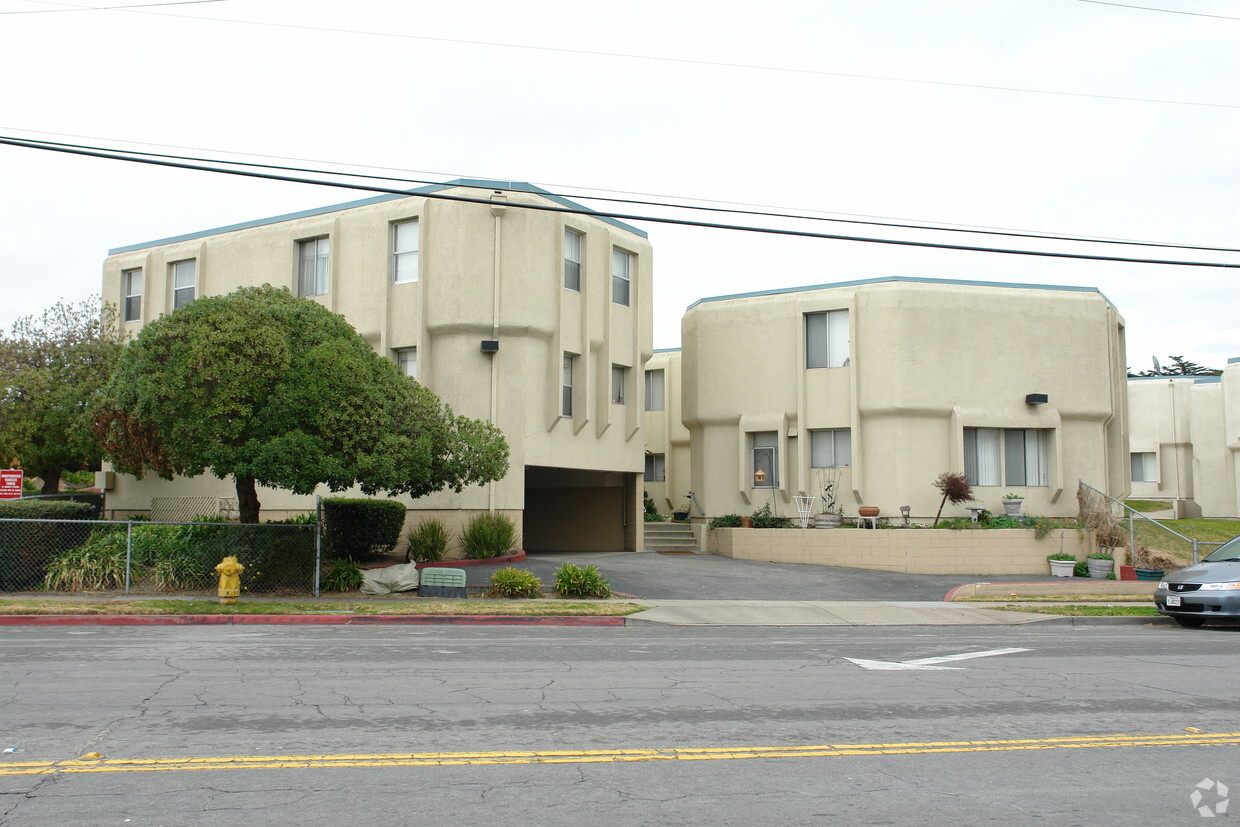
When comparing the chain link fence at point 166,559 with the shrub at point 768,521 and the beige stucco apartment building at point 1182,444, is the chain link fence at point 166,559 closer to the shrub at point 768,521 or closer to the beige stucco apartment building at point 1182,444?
the shrub at point 768,521

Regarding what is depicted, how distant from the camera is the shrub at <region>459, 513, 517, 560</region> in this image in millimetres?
22250

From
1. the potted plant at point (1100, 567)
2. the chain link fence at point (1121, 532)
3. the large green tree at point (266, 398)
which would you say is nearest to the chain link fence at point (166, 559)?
the large green tree at point (266, 398)

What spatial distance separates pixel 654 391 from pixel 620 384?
818 centimetres

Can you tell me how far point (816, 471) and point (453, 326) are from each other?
433 inches

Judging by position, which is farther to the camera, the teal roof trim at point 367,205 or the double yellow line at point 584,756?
the teal roof trim at point 367,205

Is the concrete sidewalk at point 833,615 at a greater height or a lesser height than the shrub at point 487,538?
lesser

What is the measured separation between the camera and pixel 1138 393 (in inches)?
1706

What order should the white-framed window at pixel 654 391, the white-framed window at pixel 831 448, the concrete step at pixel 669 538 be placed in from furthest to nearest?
the white-framed window at pixel 654 391
the concrete step at pixel 669 538
the white-framed window at pixel 831 448

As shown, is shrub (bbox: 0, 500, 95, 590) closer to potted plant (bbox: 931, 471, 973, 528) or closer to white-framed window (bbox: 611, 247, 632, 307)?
white-framed window (bbox: 611, 247, 632, 307)

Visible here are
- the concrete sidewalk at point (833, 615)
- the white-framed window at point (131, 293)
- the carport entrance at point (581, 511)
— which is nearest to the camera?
the concrete sidewalk at point (833, 615)

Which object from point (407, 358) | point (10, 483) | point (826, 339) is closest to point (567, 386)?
point (407, 358)

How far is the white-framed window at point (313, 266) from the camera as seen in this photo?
26062 millimetres

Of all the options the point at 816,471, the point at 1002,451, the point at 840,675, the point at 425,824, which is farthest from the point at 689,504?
the point at 425,824

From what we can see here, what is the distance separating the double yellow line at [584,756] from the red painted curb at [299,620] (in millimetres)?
9374
